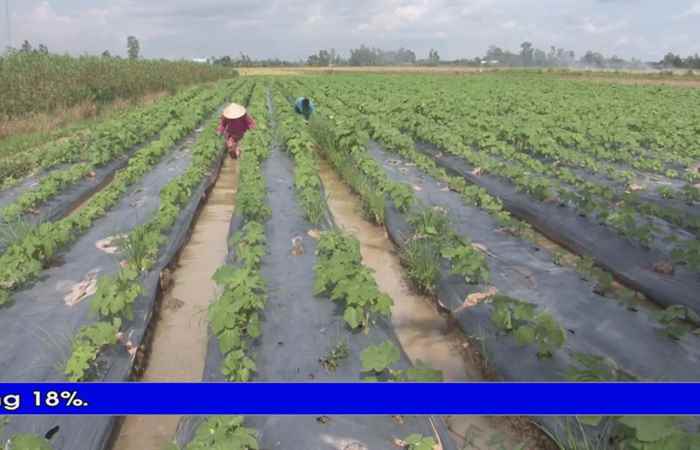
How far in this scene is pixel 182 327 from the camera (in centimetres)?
434

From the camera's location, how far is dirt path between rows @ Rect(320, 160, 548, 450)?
3.13m

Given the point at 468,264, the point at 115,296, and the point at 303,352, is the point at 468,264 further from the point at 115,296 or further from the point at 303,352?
the point at 115,296

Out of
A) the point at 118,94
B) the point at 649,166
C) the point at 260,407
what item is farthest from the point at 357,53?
the point at 260,407

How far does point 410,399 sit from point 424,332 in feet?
9.03

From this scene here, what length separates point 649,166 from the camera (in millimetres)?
9102

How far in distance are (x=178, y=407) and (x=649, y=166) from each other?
31.8ft

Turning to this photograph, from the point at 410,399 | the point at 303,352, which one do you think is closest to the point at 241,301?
the point at 303,352

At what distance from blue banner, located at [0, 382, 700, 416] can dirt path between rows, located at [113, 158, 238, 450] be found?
1.69m

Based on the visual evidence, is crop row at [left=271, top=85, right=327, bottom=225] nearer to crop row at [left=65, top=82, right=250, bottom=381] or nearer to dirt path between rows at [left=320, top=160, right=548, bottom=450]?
dirt path between rows at [left=320, top=160, right=548, bottom=450]

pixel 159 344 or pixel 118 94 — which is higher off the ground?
pixel 118 94

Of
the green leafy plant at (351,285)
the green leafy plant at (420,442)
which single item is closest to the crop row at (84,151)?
the green leafy plant at (351,285)

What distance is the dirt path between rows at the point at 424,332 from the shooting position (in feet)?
10.3

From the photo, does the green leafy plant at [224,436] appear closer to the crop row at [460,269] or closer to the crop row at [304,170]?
the crop row at [460,269]

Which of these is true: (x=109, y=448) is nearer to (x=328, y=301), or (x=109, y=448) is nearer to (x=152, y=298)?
(x=152, y=298)
